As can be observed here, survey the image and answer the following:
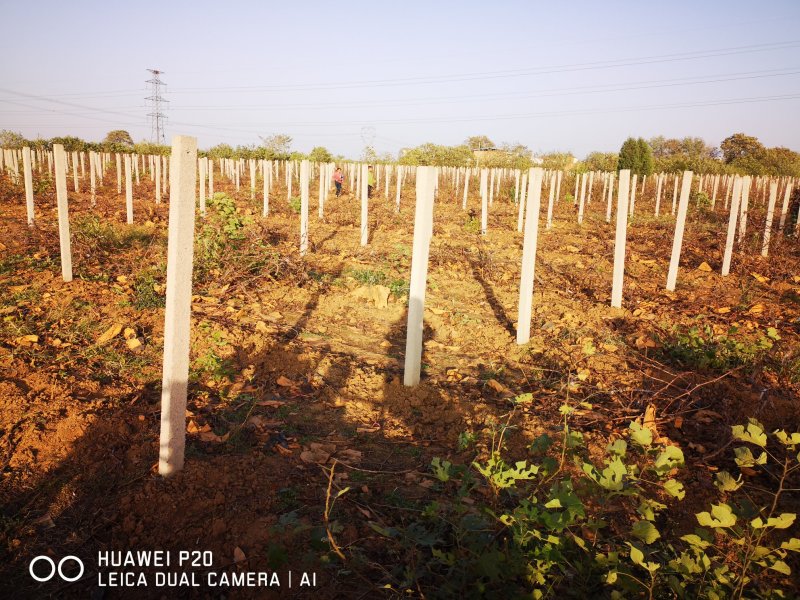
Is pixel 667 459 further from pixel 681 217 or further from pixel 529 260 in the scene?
pixel 681 217

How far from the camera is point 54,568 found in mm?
2281

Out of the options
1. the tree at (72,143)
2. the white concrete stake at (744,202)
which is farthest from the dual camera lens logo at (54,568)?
the tree at (72,143)

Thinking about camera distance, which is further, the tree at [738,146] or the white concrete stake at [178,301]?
the tree at [738,146]

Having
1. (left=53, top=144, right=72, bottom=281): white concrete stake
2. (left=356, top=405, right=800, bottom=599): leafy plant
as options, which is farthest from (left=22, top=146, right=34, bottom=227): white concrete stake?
(left=356, top=405, right=800, bottom=599): leafy plant

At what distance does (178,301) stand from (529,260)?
3956 millimetres

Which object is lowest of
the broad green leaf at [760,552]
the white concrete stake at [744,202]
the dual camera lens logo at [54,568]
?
the dual camera lens logo at [54,568]

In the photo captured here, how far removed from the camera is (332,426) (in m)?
3.86

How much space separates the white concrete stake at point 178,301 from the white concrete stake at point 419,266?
6.95ft

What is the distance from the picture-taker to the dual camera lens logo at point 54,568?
2.23 m

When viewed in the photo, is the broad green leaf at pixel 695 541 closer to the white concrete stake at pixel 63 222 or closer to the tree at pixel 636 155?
the white concrete stake at pixel 63 222

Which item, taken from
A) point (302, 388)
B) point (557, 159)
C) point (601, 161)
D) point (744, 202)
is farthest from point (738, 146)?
point (302, 388)

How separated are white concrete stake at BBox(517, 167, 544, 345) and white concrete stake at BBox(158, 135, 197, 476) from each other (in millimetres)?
3749

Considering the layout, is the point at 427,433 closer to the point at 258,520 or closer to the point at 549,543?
the point at 258,520

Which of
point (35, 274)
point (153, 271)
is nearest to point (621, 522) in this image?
point (153, 271)
